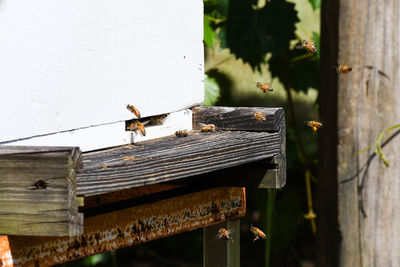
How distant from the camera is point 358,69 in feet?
9.62

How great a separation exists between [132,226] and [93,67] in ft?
1.32

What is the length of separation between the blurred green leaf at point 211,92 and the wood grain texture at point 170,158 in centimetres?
147

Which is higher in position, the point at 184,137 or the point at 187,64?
the point at 187,64

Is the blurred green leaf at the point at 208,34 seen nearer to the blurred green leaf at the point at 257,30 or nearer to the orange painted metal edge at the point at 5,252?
the blurred green leaf at the point at 257,30

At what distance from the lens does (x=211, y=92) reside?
12.2 ft

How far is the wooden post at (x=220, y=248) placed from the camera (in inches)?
96.6

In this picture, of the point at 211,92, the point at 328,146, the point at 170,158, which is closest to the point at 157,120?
the point at 170,158

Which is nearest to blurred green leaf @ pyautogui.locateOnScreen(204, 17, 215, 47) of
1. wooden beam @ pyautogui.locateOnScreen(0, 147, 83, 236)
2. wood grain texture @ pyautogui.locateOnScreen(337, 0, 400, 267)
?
wood grain texture @ pyautogui.locateOnScreen(337, 0, 400, 267)

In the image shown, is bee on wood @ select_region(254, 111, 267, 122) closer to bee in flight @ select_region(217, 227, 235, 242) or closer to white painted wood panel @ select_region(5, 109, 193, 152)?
white painted wood panel @ select_region(5, 109, 193, 152)

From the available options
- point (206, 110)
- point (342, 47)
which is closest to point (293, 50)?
point (342, 47)

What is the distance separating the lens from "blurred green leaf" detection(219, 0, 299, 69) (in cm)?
376

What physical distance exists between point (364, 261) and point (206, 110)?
1.12m

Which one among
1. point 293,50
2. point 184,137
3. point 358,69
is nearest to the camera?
point 184,137

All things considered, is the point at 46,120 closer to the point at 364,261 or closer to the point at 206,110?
the point at 206,110
